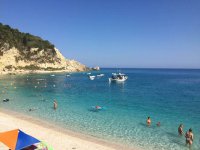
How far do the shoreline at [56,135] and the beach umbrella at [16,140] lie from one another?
4723 mm

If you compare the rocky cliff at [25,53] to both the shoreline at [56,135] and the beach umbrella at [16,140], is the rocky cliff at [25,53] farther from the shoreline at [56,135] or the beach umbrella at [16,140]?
the beach umbrella at [16,140]

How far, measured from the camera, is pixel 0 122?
23.7 m

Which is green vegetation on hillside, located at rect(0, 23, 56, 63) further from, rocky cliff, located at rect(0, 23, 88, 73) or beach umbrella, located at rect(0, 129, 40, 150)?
beach umbrella, located at rect(0, 129, 40, 150)

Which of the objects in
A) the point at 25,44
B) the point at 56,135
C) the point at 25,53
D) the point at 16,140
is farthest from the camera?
the point at 25,44

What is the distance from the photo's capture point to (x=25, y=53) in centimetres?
12781

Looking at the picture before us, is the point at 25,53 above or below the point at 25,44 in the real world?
below

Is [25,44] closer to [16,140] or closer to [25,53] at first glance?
[25,53]

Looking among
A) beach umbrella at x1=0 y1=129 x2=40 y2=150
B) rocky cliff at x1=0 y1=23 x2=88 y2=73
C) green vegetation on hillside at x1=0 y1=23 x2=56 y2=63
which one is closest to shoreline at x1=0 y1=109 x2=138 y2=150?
beach umbrella at x1=0 y1=129 x2=40 y2=150

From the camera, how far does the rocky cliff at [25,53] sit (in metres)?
114

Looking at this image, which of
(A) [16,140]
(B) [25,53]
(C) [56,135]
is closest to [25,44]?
(B) [25,53]

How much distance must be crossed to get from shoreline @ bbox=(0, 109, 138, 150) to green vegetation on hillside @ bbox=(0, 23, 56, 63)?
97.5 meters

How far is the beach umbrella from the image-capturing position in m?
12.1

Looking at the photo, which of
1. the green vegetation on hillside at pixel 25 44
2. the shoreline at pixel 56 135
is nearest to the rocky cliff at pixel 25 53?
the green vegetation on hillside at pixel 25 44

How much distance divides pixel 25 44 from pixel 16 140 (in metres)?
126
